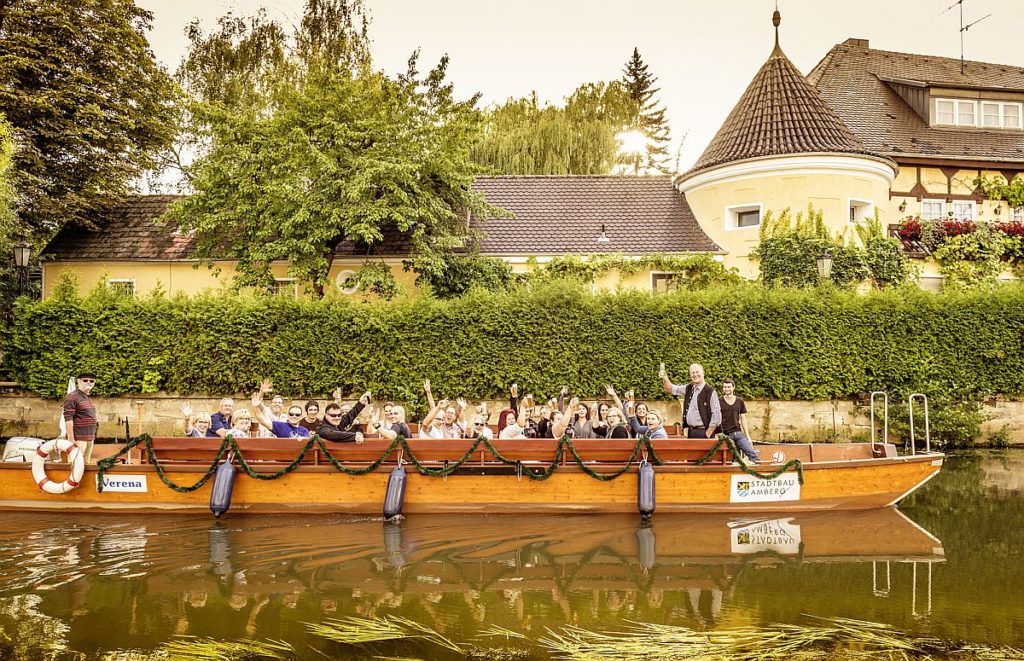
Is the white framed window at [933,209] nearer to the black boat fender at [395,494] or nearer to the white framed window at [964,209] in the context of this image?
the white framed window at [964,209]

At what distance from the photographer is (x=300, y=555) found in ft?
29.9

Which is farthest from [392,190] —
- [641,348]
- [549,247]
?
[641,348]

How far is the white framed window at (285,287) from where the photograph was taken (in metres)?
19.2

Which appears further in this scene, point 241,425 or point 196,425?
point 196,425

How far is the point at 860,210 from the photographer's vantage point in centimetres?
2295

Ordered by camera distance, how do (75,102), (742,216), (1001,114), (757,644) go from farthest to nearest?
(1001,114) < (742,216) < (75,102) < (757,644)

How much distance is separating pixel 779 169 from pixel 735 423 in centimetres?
1263

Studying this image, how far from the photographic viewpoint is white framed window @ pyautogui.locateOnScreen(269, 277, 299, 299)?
19172 mm

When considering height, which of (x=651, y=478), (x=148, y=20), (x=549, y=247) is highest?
(x=148, y=20)

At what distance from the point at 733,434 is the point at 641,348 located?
23.1ft

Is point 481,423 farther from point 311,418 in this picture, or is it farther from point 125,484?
point 125,484

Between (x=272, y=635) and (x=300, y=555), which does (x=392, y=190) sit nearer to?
(x=300, y=555)

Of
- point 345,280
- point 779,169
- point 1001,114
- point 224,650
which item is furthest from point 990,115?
point 224,650

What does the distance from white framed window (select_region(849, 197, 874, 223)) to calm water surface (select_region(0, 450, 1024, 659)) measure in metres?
12.7
